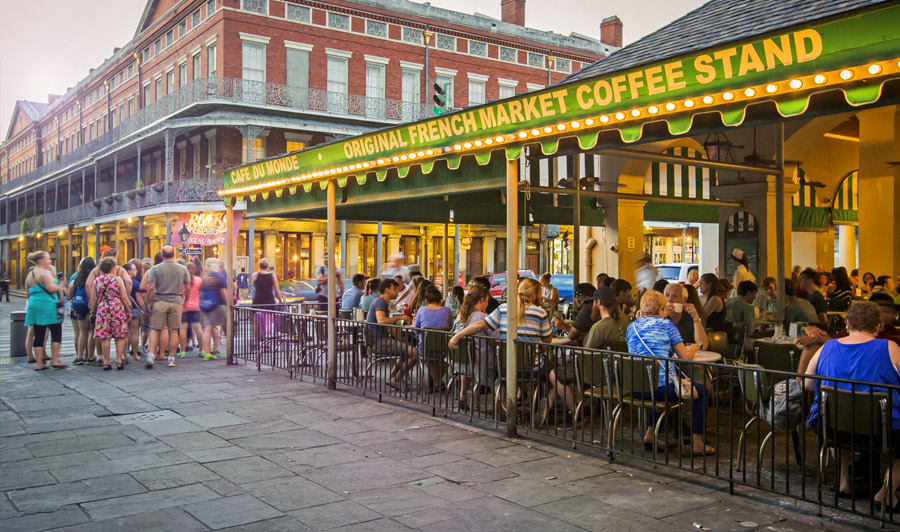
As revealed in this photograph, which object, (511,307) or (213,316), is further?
(213,316)

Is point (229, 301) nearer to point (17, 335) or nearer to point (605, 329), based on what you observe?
point (17, 335)

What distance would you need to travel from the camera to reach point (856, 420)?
4727mm

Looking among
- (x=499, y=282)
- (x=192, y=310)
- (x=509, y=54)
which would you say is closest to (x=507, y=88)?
(x=509, y=54)

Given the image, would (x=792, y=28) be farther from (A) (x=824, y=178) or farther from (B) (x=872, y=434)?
(A) (x=824, y=178)

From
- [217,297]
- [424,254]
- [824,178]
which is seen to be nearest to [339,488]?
[217,297]

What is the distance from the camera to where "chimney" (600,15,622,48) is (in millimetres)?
45469

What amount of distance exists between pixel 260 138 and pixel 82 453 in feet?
89.1

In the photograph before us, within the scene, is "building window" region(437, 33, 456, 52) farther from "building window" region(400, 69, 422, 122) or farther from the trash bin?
the trash bin

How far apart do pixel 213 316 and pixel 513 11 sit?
107ft

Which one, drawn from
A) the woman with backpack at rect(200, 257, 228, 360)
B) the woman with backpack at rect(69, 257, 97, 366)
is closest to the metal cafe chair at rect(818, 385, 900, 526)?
the woman with backpack at rect(200, 257, 228, 360)

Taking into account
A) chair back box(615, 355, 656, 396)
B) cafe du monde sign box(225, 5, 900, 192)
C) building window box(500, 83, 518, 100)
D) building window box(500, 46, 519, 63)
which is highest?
building window box(500, 46, 519, 63)

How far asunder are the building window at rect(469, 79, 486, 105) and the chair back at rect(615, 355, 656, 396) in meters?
33.3

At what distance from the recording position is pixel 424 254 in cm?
3891

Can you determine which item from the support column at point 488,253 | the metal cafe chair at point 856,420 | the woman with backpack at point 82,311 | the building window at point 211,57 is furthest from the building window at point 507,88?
the metal cafe chair at point 856,420
